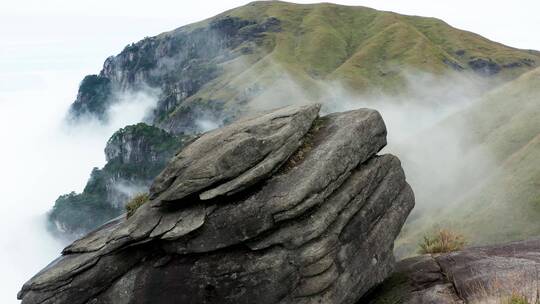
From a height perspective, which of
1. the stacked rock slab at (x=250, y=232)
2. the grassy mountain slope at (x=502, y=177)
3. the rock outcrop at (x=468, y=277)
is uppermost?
the stacked rock slab at (x=250, y=232)

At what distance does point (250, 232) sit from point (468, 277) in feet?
32.9

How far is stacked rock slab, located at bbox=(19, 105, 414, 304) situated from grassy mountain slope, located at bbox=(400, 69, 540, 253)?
25612 millimetres

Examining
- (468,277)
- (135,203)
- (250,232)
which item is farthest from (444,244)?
(135,203)

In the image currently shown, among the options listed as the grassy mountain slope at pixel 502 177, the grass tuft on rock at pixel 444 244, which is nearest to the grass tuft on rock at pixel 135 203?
the grass tuft on rock at pixel 444 244

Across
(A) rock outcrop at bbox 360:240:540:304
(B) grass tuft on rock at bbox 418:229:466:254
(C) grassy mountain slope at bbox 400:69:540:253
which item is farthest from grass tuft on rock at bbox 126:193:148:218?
(C) grassy mountain slope at bbox 400:69:540:253

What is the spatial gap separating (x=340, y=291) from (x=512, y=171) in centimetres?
4168

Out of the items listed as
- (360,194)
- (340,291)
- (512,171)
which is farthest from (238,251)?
(512,171)

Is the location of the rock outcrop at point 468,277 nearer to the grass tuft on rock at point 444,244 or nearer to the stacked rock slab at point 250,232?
the stacked rock slab at point 250,232

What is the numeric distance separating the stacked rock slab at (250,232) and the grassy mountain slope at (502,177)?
25.6m

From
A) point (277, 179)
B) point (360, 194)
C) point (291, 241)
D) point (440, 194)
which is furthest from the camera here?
point (440, 194)

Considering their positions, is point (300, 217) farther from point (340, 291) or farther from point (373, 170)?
point (373, 170)

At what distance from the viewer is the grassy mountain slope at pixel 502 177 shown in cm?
4141

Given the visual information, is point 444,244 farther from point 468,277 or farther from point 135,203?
point 135,203

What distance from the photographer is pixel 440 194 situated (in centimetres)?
6731
